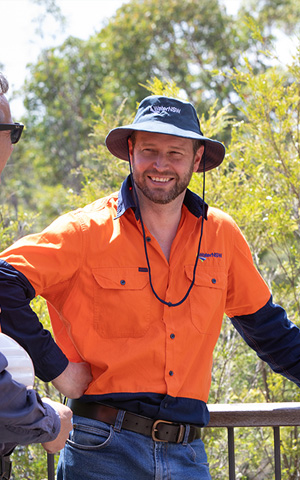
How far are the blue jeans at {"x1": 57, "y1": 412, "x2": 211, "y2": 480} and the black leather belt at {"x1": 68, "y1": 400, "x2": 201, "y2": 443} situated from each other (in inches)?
0.7

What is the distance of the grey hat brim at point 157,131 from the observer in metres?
2.36

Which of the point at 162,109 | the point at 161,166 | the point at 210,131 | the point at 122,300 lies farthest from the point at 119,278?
the point at 210,131

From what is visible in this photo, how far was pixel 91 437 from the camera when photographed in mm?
2221

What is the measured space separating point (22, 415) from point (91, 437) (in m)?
0.75

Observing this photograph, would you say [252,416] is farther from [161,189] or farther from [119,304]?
[161,189]

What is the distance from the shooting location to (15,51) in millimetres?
16438

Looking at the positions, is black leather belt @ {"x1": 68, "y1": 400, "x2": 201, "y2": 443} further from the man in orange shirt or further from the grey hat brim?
the grey hat brim

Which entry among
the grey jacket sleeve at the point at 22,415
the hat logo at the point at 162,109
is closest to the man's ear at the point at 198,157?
the hat logo at the point at 162,109

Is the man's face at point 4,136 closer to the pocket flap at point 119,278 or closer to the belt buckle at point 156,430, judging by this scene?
the pocket flap at point 119,278

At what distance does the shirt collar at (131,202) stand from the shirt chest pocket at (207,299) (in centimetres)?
26

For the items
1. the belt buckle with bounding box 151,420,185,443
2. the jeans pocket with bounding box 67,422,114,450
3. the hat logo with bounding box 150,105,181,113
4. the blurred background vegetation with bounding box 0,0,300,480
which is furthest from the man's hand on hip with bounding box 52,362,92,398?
the blurred background vegetation with bounding box 0,0,300,480

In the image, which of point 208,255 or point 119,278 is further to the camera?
point 208,255

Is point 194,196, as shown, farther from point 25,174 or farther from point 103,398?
point 25,174

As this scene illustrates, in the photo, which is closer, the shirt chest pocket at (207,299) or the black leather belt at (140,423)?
the black leather belt at (140,423)
